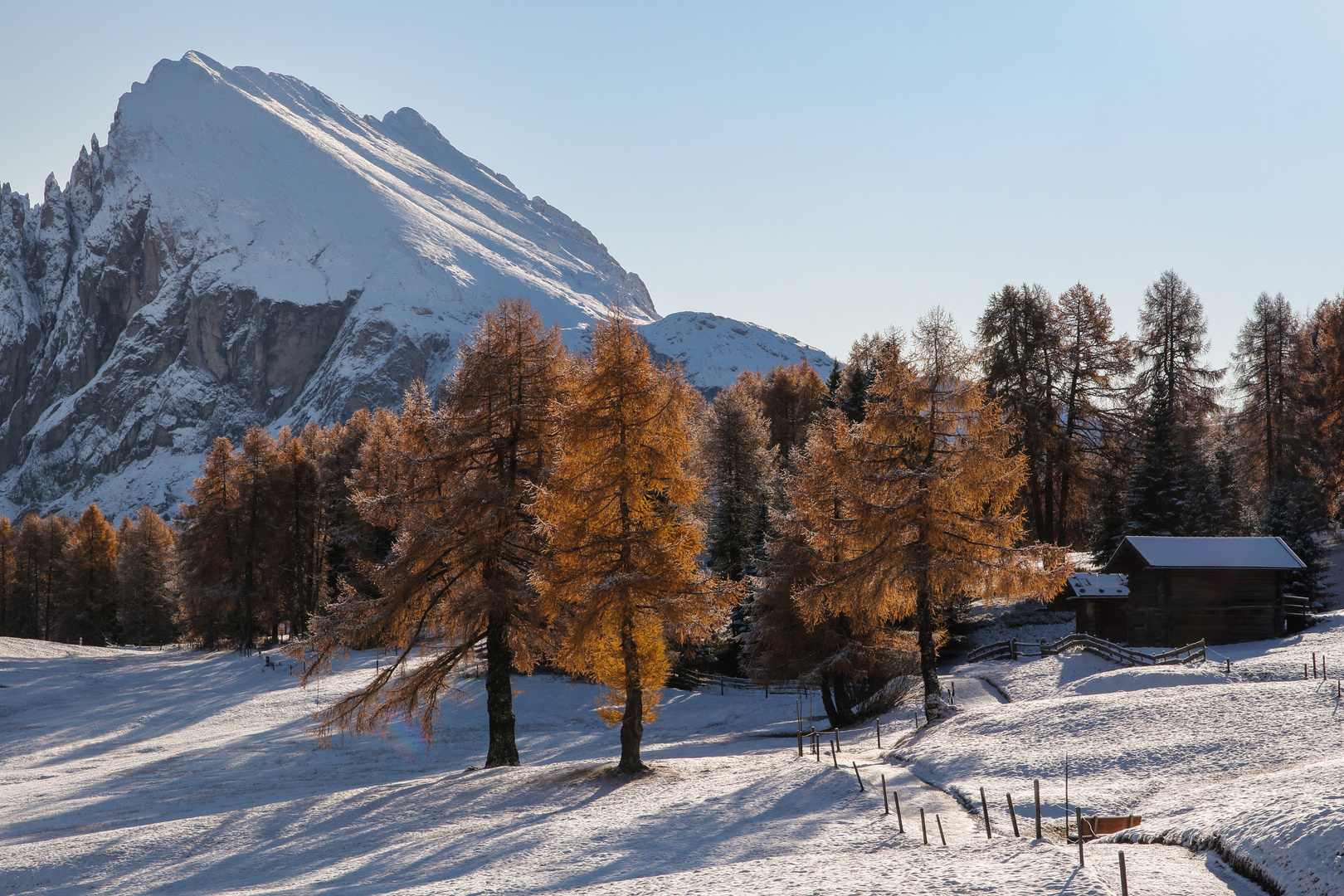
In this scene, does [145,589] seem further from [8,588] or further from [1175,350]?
[1175,350]

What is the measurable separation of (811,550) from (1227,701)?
13899 mm

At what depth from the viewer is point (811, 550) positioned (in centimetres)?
3066

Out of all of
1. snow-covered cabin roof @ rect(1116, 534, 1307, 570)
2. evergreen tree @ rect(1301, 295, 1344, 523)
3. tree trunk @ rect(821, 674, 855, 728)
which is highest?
evergreen tree @ rect(1301, 295, 1344, 523)

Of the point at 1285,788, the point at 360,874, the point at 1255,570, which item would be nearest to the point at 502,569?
the point at 360,874

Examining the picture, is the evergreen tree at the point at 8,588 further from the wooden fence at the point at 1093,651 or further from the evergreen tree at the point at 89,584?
the wooden fence at the point at 1093,651

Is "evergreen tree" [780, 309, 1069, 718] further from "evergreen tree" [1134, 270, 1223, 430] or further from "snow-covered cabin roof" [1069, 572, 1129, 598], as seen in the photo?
"evergreen tree" [1134, 270, 1223, 430]

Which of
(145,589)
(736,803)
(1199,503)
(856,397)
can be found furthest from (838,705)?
(145,589)

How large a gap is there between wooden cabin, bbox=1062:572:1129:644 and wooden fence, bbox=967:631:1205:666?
2604mm

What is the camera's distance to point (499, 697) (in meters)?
22.3

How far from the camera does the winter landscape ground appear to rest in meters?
10.8

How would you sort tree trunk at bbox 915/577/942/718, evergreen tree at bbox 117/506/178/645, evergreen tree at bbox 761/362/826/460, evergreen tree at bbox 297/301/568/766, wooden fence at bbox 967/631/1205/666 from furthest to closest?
evergreen tree at bbox 761/362/826/460, evergreen tree at bbox 117/506/178/645, wooden fence at bbox 967/631/1205/666, tree trunk at bbox 915/577/942/718, evergreen tree at bbox 297/301/568/766

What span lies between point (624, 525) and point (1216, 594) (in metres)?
29.1

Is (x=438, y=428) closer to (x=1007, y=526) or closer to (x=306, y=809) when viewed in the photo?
(x=306, y=809)

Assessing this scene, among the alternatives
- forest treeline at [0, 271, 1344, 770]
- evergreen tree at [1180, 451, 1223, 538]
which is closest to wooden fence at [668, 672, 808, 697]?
forest treeline at [0, 271, 1344, 770]
